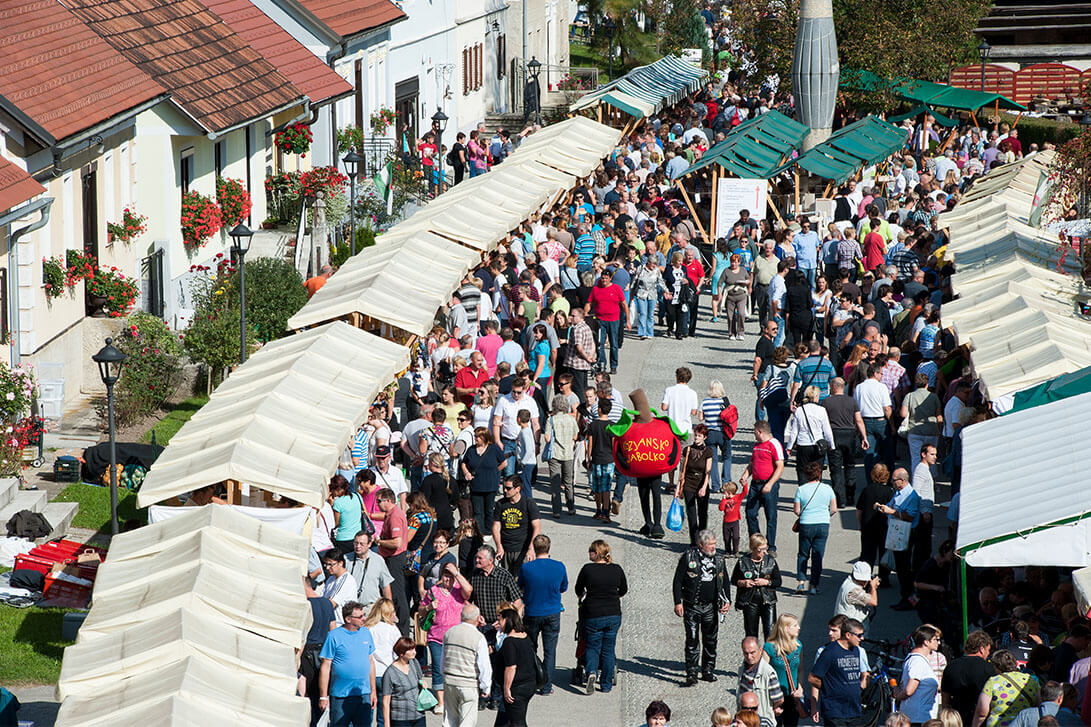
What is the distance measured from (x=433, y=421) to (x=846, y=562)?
168 inches

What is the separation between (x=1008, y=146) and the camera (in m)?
38.0

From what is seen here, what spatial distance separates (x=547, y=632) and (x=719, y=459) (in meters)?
5.32

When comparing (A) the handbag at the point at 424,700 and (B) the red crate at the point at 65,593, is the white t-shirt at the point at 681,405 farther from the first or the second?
(B) the red crate at the point at 65,593

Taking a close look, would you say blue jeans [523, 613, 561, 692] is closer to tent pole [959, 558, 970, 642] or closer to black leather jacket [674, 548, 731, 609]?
black leather jacket [674, 548, 731, 609]

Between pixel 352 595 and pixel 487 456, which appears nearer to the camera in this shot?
pixel 352 595

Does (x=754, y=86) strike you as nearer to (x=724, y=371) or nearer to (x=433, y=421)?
(x=724, y=371)

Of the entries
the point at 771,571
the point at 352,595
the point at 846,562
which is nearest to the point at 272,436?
the point at 352,595

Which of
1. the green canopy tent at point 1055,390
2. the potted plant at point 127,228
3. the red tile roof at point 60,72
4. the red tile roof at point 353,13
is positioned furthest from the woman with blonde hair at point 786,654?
the red tile roof at point 353,13

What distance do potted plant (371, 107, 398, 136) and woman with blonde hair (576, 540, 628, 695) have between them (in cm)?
2568

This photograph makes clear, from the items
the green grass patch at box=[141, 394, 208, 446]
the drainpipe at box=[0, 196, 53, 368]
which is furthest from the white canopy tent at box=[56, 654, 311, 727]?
the drainpipe at box=[0, 196, 53, 368]

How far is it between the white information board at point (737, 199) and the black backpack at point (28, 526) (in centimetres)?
1621

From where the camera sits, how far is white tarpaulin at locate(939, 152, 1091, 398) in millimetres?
15812

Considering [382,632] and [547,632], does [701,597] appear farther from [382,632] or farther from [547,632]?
[382,632]

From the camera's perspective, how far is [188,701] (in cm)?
904
